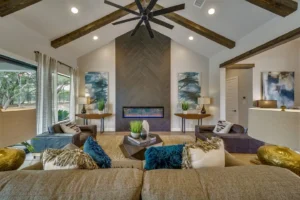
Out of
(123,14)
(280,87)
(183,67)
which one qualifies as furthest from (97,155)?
(280,87)

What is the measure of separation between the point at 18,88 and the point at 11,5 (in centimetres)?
163

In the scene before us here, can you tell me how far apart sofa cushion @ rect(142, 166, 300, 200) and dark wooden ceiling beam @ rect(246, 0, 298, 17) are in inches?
125

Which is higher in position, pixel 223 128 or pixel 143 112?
pixel 143 112

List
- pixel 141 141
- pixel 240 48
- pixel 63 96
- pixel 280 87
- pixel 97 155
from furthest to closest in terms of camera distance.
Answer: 1. pixel 63 96
2. pixel 280 87
3. pixel 240 48
4. pixel 141 141
5. pixel 97 155

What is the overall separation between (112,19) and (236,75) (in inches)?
188

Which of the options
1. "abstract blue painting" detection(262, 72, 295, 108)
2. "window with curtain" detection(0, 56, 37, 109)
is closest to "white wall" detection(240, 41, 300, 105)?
"abstract blue painting" detection(262, 72, 295, 108)

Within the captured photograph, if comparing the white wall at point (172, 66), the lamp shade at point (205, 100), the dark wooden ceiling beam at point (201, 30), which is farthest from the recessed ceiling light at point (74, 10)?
the lamp shade at point (205, 100)

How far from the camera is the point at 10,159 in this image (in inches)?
52.7

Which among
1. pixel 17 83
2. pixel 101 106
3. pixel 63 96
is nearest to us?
pixel 17 83

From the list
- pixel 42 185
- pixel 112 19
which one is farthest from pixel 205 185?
pixel 112 19

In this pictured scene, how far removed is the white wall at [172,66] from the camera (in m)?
6.86

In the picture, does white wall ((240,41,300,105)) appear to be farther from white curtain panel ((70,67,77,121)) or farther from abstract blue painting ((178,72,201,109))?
white curtain panel ((70,67,77,121))

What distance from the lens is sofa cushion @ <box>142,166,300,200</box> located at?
0.95 meters

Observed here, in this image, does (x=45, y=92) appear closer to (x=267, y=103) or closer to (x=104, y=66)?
(x=104, y=66)
